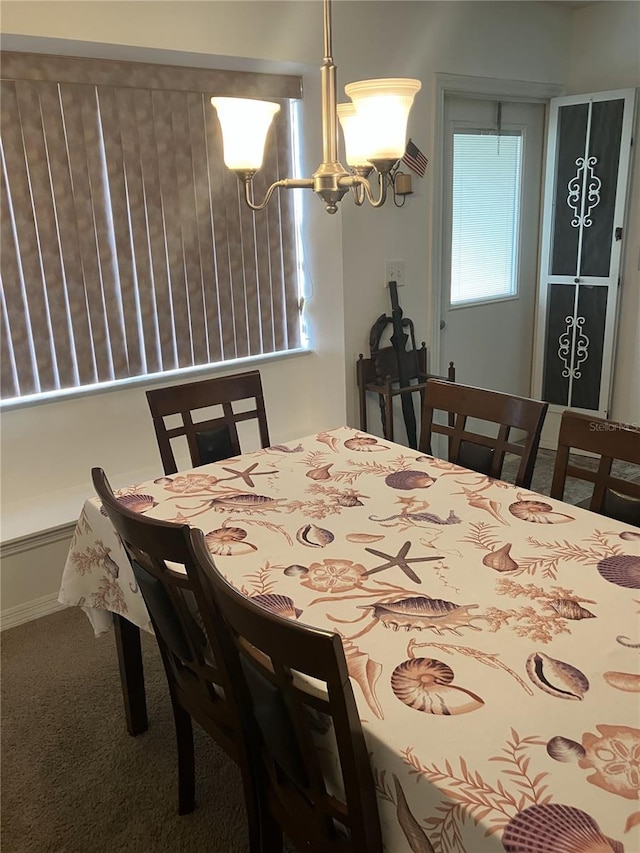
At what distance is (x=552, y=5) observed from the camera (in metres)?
3.72

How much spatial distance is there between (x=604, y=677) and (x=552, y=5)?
3823 millimetres

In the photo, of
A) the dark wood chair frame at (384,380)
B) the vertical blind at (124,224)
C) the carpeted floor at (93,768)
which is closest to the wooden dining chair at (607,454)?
the carpeted floor at (93,768)

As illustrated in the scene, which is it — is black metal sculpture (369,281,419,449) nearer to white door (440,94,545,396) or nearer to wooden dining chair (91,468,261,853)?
white door (440,94,545,396)

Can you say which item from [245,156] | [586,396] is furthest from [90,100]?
[586,396]

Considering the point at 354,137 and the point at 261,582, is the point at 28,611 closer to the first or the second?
the point at 261,582

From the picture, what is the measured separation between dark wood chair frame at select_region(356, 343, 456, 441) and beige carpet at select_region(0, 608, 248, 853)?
1.56 m

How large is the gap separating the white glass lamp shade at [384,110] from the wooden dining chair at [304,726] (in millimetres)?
891

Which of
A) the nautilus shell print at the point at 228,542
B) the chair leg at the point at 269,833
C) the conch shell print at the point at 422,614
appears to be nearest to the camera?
the conch shell print at the point at 422,614

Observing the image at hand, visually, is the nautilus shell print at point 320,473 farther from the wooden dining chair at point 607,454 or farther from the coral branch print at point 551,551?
the wooden dining chair at point 607,454

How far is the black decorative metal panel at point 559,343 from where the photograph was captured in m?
4.11

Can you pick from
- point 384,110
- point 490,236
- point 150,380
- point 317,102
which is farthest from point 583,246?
point 384,110

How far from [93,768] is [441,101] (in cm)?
324

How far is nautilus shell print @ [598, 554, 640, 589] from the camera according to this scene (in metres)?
1.38

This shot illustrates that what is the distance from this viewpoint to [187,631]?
1429 mm
